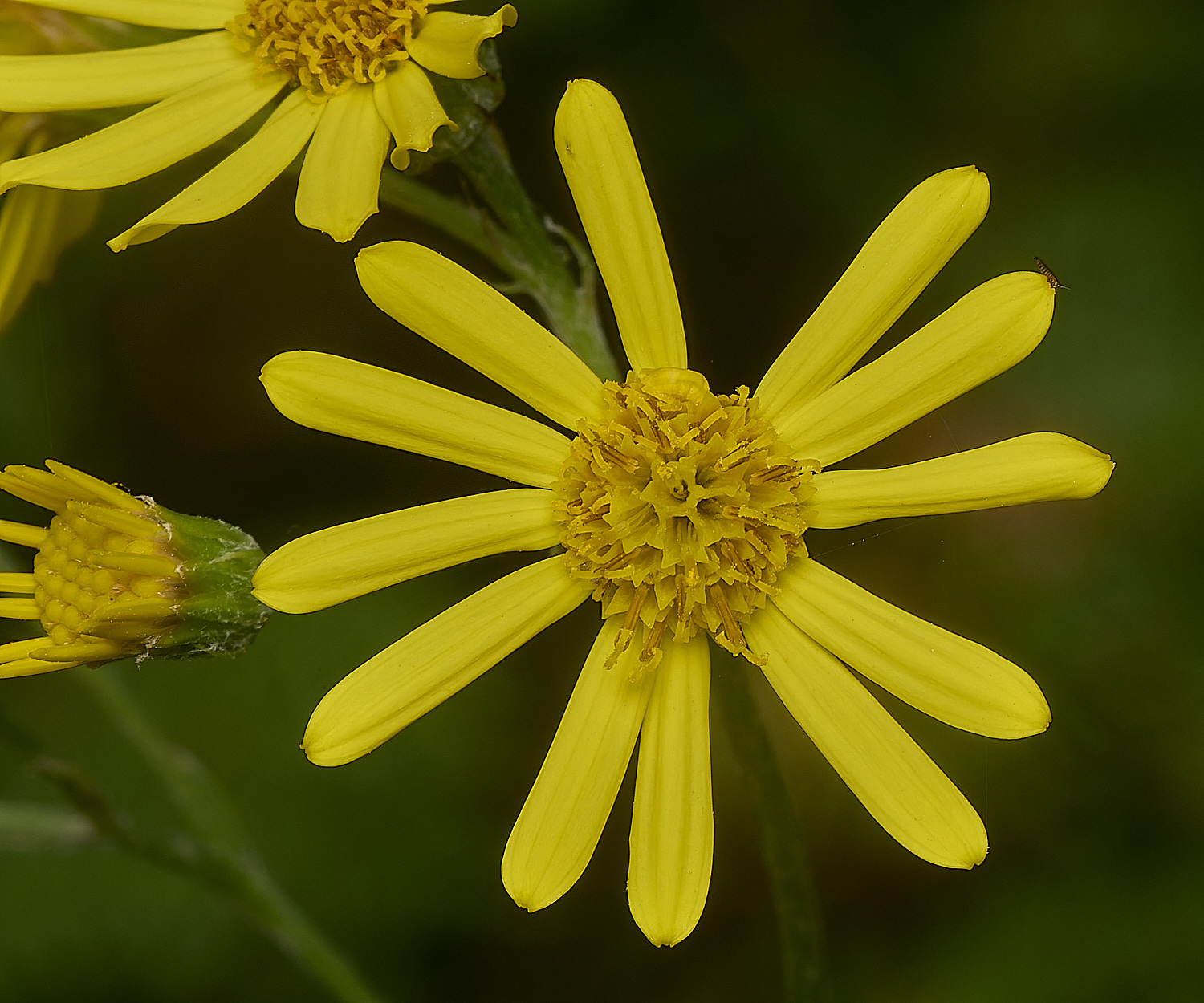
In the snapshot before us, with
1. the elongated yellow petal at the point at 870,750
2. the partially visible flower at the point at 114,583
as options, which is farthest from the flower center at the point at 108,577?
the elongated yellow petal at the point at 870,750

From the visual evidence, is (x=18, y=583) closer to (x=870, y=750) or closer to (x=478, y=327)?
(x=478, y=327)

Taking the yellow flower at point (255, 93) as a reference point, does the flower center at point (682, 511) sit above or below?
below

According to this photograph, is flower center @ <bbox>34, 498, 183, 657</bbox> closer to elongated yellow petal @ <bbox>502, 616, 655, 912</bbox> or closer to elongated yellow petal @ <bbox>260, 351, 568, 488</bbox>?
elongated yellow petal @ <bbox>260, 351, 568, 488</bbox>

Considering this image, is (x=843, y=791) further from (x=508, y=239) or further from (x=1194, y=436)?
(x=508, y=239)

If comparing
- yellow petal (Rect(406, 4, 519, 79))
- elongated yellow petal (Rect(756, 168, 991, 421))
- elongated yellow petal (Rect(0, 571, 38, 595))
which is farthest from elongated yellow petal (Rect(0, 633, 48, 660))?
elongated yellow petal (Rect(756, 168, 991, 421))

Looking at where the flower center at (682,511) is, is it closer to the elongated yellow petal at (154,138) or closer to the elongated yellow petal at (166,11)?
the elongated yellow petal at (154,138)
